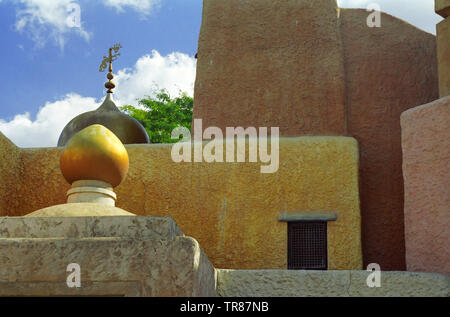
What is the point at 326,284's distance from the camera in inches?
195

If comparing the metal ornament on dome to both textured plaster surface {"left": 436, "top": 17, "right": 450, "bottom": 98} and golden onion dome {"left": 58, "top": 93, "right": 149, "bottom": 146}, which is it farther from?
textured plaster surface {"left": 436, "top": 17, "right": 450, "bottom": 98}

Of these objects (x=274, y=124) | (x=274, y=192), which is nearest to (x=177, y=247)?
(x=274, y=192)

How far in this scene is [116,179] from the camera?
5352mm

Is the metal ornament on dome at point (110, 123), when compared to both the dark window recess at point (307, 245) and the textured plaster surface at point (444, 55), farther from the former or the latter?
the textured plaster surface at point (444, 55)

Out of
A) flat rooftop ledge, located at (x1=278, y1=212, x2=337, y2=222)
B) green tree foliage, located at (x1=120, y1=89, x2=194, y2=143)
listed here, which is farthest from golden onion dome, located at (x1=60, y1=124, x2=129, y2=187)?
green tree foliage, located at (x1=120, y1=89, x2=194, y2=143)

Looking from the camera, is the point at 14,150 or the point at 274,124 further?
the point at 274,124

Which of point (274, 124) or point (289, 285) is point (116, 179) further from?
point (274, 124)

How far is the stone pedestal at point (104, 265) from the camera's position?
3.86 meters

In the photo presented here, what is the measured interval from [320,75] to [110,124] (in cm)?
349

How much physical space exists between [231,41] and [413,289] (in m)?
4.79

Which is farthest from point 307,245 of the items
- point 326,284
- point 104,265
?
point 104,265

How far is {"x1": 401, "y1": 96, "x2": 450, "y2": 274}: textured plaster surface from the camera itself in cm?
533

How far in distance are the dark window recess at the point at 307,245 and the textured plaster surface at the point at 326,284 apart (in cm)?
149

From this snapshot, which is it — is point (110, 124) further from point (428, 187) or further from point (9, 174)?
point (428, 187)
